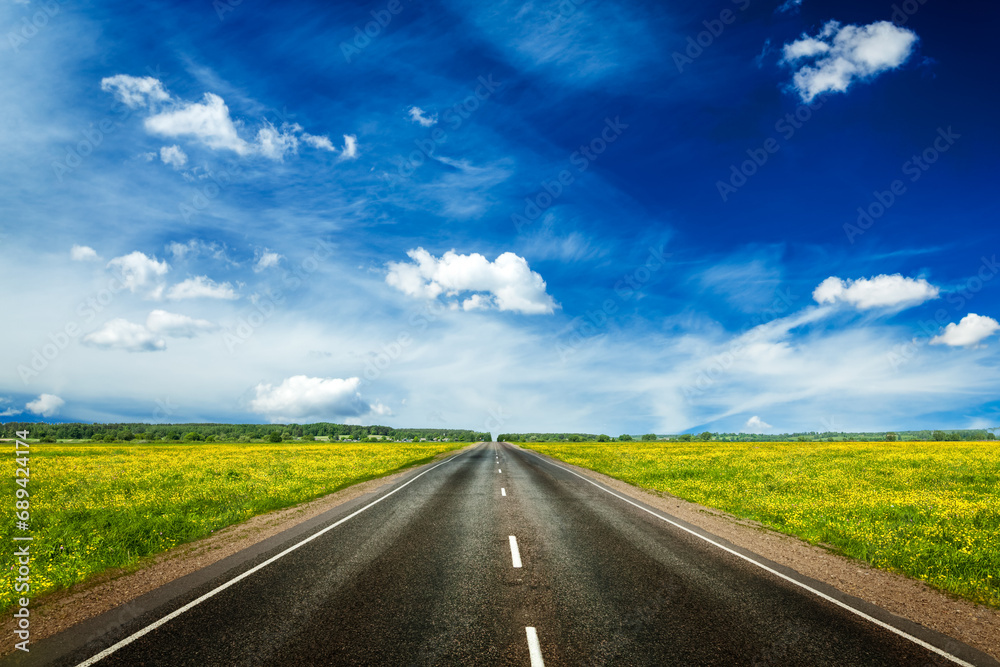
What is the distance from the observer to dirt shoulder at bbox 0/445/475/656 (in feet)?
20.4

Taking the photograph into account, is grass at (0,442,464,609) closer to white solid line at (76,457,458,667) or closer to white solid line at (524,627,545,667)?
white solid line at (76,457,458,667)

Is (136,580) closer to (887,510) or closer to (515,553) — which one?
(515,553)

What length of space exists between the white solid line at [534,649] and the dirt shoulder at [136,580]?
5.98 metres

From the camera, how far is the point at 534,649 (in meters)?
5.07

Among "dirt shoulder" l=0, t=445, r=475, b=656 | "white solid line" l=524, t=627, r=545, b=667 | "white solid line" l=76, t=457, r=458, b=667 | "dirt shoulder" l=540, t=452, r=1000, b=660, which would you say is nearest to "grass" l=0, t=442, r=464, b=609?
"dirt shoulder" l=0, t=445, r=475, b=656

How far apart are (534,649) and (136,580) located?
725 cm

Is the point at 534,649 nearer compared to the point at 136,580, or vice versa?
the point at 534,649

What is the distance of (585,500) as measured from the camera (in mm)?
16688

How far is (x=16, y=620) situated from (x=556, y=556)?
8.22 meters

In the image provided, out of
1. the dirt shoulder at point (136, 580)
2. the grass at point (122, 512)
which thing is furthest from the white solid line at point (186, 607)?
the grass at point (122, 512)

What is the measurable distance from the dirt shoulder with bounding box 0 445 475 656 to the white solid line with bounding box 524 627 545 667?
5.98 meters

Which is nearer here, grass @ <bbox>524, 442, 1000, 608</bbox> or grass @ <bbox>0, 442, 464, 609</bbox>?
grass @ <bbox>0, 442, 464, 609</bbox>

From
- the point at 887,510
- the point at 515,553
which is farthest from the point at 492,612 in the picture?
the point at 887,510

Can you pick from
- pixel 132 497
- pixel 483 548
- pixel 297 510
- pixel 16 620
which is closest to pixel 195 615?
pixel 16 620
